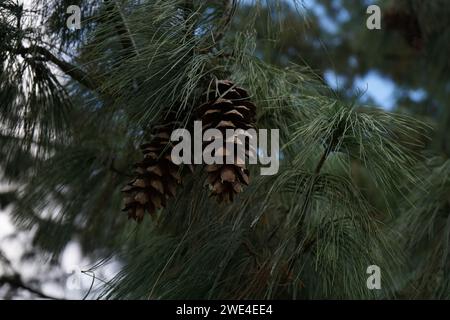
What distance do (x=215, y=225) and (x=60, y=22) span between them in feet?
1.46

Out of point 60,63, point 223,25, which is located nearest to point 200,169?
point 223,25

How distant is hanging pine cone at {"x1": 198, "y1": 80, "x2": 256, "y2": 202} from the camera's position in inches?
Answer: 39.9

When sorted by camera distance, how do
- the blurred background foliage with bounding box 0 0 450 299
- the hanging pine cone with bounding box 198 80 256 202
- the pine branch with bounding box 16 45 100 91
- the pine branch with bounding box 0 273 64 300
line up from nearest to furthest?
the hanging pine cone with bounding box 198 80 256 202
the blurred background foliage with bounding box 0 0 450 299
the pine branch with bounding box 16 45 100 91
the pine branch with bounding box 0 273 64 300

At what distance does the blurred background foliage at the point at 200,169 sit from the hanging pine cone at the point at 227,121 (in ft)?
0.12

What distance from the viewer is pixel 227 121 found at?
105 cm

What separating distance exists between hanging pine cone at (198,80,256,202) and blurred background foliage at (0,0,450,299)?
0.04 m

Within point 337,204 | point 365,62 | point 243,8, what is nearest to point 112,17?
point 243,8

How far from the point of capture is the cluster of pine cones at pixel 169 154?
1.04m

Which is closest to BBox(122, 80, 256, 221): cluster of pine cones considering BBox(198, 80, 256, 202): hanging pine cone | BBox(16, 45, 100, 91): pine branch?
BBox(198, 80, 256, 202): hanging pine cone

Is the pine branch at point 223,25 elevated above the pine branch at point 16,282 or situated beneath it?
elevated above

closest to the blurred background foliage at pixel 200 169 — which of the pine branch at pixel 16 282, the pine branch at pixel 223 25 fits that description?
the pine branch at pixel 223 25

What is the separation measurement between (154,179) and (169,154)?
0.14 feet

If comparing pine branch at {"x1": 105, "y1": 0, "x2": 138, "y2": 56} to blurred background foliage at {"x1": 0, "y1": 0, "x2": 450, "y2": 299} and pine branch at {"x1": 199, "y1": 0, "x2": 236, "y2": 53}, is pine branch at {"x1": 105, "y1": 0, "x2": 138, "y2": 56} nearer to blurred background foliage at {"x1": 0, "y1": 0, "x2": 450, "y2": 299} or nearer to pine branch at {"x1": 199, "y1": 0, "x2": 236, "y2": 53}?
blurred background foliage at {"x1": 0, "y1": 0, "x2": 450, "y2": 299}

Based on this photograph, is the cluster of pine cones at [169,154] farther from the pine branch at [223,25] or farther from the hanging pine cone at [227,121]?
the pine branch at [223,25]
